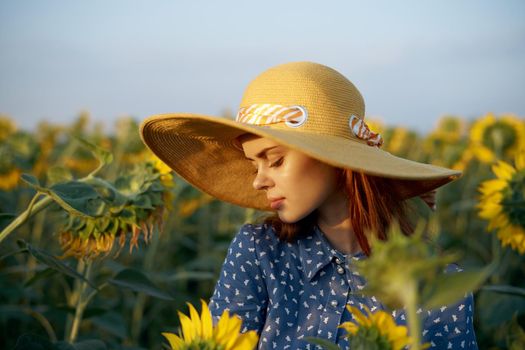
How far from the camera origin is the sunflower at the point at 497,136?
365cm

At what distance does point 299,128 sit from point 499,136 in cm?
263

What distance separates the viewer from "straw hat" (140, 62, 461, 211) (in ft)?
4.09

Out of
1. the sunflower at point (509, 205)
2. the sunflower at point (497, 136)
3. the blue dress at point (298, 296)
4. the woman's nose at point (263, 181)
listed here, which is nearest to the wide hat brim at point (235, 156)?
the woman's nose at point (263, 181)

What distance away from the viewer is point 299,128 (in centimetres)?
136

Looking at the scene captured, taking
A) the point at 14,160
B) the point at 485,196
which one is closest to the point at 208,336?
the point at 485,196

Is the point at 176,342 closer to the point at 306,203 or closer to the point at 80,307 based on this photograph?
the point at 306,203

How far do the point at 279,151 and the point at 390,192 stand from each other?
1.16ft

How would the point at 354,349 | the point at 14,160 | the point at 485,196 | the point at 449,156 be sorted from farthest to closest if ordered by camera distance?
the point at 449,156
the point at 14,160
the point at 485,196
the point at 354,349

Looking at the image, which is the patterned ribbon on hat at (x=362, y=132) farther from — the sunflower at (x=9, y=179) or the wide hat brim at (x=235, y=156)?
the sunflower at (x=9, y=179)

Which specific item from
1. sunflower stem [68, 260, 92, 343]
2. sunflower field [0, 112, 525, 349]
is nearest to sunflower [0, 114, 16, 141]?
sunflower field [0, 112, 525, 349]

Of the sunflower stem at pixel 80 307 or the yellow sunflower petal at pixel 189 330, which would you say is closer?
the yellow sunflower petal at pixel 189 330

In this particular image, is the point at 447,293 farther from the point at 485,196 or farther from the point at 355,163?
the point at 485,196

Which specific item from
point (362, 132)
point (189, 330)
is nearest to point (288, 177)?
point (362, 132)

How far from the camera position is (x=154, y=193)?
1603 mm
